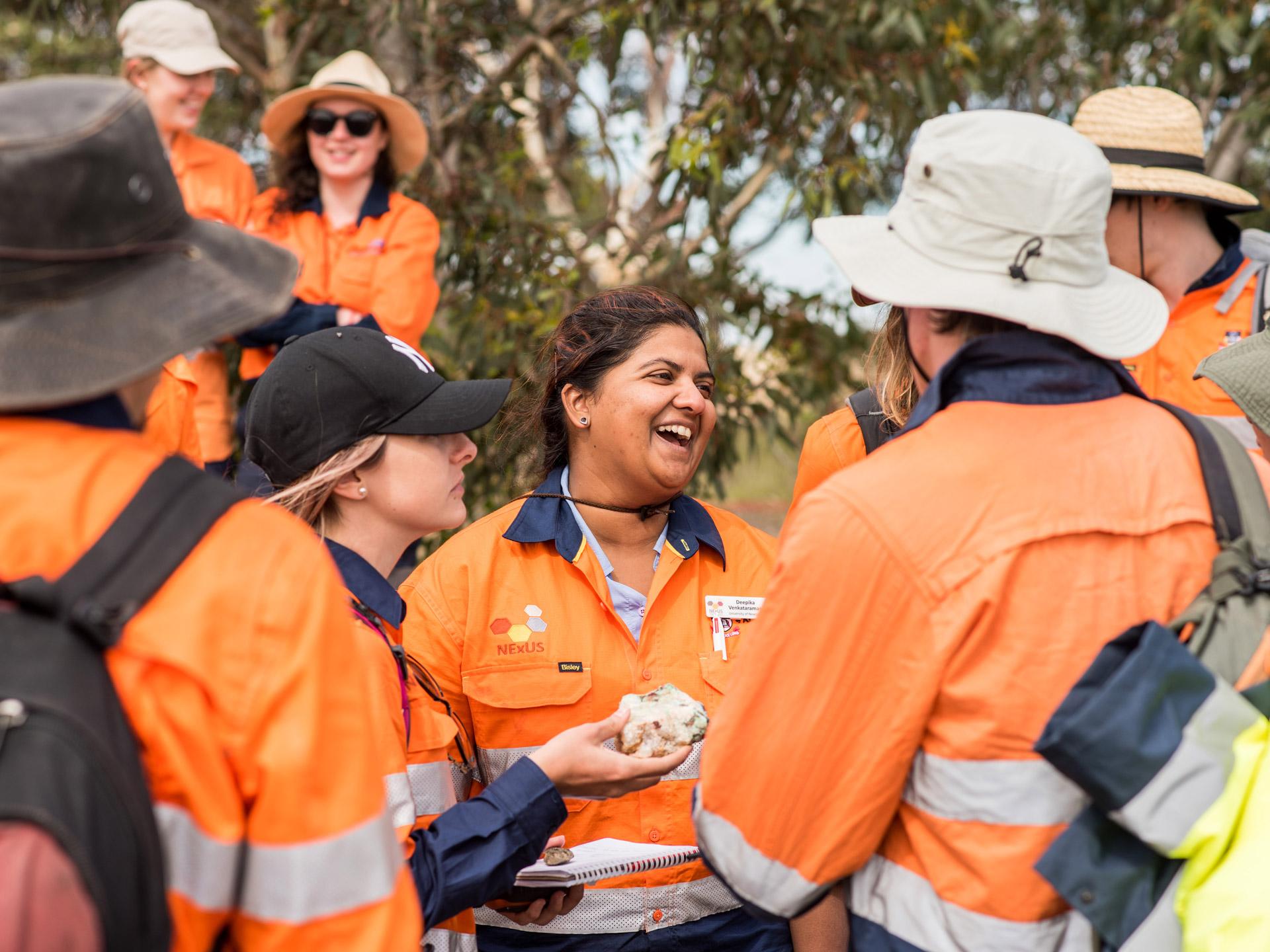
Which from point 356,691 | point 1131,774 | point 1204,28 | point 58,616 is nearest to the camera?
point 58,616

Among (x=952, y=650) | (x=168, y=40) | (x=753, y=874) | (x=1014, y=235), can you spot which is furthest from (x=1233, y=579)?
(x=168, y=40)

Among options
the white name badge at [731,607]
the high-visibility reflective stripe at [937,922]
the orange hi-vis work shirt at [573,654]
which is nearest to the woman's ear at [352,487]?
the orange hi-vis work shirt at [573,654]

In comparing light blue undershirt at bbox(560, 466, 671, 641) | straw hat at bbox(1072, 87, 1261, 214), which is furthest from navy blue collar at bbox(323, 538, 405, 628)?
straw hat at bbox(1072, 87, 1261, 214)

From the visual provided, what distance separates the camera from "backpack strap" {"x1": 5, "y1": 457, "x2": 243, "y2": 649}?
48.8 inches

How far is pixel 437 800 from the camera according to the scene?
2.23 metres

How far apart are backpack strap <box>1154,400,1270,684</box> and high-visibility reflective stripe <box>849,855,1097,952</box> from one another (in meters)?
0.42

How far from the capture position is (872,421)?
3152 millimetres

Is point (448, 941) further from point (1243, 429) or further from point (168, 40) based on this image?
point (168, 40)

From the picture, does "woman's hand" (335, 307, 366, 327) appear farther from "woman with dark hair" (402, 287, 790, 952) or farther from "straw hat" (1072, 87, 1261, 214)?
"straw hat" (1072, 87, 1261, 214)

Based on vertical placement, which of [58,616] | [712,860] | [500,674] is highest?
[58,616]

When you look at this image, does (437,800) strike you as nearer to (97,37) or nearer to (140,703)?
(140,703)

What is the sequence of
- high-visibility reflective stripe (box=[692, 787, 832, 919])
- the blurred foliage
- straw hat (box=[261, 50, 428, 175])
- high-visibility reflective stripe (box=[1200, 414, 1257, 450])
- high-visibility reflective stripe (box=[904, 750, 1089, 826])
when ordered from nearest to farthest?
high-visibility reflective stripe (box=[904, 750, 1089, 826]) < high-visibility reflective stripe (box=[692, 787, 832, 919]) < high-visibility reflective stripe (box=[1200, 414, 1257, 450]) < straw hat (box=[261, 50, 428, 175]) < the blurred foliage

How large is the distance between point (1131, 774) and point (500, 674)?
1507mm

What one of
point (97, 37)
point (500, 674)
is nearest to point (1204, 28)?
point (500, 674)
